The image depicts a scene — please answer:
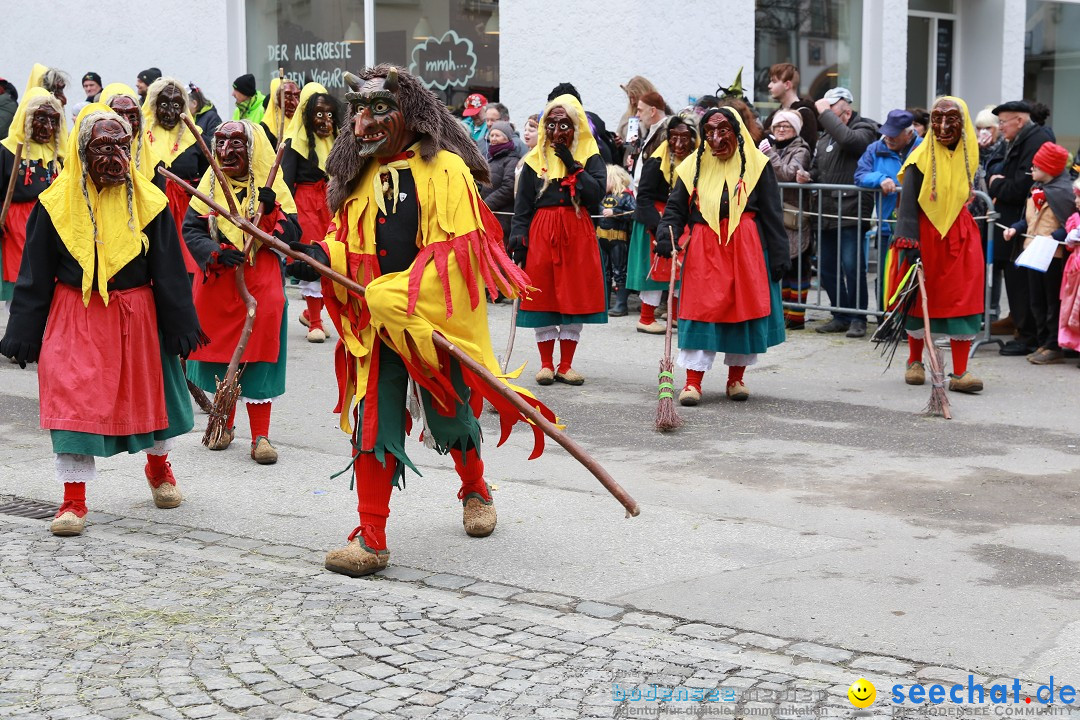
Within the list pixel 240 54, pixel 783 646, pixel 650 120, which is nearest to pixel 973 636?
pixel 783 646

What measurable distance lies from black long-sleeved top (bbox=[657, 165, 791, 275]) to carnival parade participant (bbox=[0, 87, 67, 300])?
4.30 m

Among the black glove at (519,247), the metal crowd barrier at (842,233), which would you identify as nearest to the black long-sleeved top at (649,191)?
the black glove at (519,247)

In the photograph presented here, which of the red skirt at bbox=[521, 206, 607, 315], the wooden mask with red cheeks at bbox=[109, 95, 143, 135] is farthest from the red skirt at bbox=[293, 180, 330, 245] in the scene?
the wooden mask with red cheeks at bbox=[109, 95, 143, 135]

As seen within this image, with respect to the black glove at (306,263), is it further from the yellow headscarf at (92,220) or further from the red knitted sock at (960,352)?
the red knitted sock at (960,352)

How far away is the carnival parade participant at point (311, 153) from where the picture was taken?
433 inches

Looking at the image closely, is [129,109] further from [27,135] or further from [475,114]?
[475,114]

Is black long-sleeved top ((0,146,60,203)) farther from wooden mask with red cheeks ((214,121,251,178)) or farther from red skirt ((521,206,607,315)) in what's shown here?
red skirt ((521,206,607,315))

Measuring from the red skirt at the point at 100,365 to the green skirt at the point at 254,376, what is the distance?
4.52ft

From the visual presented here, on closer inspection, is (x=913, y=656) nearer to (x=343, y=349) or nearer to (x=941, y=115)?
(x=343, y=349)

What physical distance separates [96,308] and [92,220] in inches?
15.2

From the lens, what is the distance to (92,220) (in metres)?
6.28

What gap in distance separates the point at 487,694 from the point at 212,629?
1.19 m

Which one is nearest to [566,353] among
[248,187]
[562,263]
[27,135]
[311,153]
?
[562,263]

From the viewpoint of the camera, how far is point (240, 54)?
60.7 feet
